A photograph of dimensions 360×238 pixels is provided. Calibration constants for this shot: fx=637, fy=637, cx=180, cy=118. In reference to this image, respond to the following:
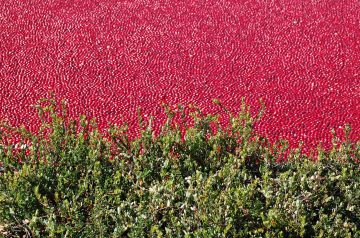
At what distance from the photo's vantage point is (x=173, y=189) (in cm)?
254

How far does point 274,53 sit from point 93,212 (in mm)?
2417

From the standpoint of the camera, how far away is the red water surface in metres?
3.86

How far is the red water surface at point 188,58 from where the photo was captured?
3.86 m

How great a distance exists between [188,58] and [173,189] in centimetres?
198

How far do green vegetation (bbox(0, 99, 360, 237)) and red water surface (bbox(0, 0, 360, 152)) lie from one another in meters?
0.79

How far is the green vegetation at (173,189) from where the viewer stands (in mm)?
2393

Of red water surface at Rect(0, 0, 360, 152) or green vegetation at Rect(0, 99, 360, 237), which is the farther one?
red water surface at Rect(0, 0, 360, 152)

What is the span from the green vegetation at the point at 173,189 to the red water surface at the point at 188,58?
0.79 m

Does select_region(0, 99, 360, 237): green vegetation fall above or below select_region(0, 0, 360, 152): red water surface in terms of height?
below

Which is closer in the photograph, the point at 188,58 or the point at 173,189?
the point at 173,189

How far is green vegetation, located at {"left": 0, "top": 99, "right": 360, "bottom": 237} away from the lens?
239 centimetres

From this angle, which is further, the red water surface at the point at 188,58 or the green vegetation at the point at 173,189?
the red water surface at the point at 188,58

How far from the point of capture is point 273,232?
236 cm

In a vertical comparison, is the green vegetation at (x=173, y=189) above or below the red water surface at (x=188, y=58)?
below
